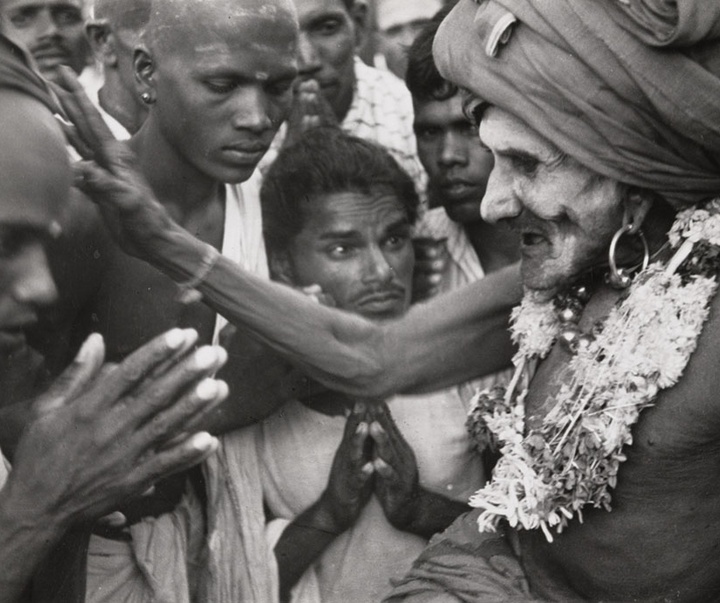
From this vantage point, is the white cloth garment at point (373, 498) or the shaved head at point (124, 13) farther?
the white cloth garment at point (373, 498)

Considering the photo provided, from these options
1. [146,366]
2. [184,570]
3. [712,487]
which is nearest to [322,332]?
[146,366]

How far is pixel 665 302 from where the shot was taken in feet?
8.71

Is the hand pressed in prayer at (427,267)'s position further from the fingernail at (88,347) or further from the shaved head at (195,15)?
the fingernail at (88,347)

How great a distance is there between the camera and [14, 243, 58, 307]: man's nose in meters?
2.68

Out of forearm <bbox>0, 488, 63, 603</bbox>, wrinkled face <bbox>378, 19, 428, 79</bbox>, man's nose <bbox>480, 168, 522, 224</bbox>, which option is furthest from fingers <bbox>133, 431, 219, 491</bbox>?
wrinkled face <bbox>378, 19, 428, 79</bbox>

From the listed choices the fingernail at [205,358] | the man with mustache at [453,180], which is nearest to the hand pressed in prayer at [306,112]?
the man with mustache at [453,180]

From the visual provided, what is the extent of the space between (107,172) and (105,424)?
562mm

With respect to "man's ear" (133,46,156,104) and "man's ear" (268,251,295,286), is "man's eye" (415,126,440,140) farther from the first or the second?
"man's ear" (133,46,156,104)

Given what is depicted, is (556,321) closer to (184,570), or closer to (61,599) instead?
(184,570)

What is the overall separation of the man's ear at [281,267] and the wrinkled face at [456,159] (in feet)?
2.02

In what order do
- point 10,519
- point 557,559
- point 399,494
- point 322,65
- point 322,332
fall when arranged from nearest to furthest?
point 10,519
point 557,559
point 322,332
point 399,494
point 322,65

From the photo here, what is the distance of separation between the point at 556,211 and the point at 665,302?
1.10ft

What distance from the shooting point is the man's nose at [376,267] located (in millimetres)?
3355

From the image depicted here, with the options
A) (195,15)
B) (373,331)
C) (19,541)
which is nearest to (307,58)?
(195,15)
